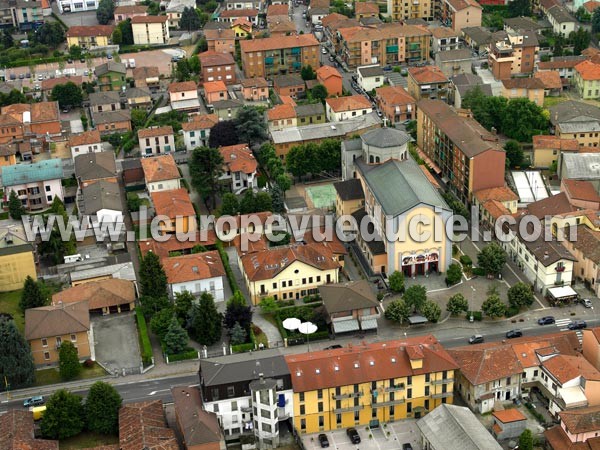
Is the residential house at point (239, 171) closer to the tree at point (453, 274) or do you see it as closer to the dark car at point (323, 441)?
the tree at point (453, 274)

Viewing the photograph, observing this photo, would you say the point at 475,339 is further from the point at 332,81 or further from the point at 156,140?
the point at 332,81

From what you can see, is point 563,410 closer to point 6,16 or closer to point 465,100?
point 465,100

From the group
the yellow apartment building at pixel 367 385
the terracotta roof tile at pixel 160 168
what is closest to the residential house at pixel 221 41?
the terracotta roof tile at pixel 160 168

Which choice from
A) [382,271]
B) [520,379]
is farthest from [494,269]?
[520,379]

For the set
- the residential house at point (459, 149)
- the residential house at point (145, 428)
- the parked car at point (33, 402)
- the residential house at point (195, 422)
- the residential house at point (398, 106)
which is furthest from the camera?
the residential house at point (398, 106)

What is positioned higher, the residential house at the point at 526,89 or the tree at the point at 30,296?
the residential house at the point at 526,89

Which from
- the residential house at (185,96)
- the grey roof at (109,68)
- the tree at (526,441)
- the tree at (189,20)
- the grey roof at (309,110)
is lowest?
the tree at (526,441)

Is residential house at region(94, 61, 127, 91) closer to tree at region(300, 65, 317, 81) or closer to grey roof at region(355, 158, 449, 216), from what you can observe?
tree at region(300, 65, 317, 81)
